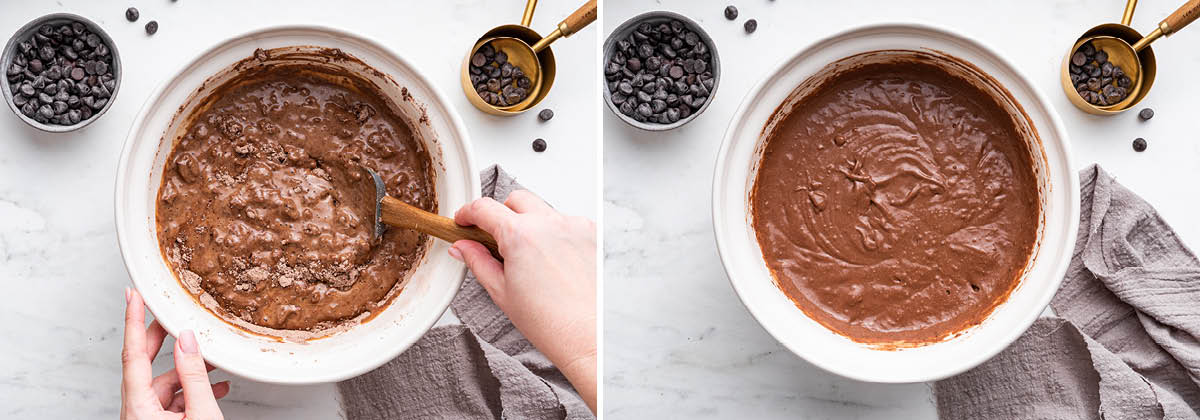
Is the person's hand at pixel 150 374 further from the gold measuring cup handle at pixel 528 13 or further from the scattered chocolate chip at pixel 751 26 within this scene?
the scattered chocolate chip at pixel 751 26

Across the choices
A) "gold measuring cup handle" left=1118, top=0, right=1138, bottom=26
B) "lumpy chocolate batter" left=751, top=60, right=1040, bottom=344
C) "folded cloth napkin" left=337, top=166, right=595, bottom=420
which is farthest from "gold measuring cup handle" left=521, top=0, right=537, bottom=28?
"gold measuring cup handle" left=1118, top=0, right=1138, bottom=26

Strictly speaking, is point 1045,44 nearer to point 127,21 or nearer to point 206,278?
point 206,278

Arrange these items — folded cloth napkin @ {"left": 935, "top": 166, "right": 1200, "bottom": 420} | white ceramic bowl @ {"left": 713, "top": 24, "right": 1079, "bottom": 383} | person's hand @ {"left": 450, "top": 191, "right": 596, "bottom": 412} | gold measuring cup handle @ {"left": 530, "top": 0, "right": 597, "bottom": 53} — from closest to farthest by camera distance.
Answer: person's hand @ {"left": 450, "top": 191, "right": 596, "bottom": 412} → white ceramic bowl @ {"left": 713, "top": 24, "right": 1079, "bottom": 383} → gold measuring cup handle @ {"left": 530, "top": 0, "right": 597, "bottom": 53} → folded cloth napkin @ {"left": 935, "top": 166, "right": 1200, "bottom": 420}

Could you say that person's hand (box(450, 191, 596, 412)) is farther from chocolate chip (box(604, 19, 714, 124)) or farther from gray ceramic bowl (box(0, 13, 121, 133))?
gray ceramic bowl (box(0, 13, 121, 133))

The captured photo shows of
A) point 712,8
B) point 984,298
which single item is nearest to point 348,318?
point 712,8

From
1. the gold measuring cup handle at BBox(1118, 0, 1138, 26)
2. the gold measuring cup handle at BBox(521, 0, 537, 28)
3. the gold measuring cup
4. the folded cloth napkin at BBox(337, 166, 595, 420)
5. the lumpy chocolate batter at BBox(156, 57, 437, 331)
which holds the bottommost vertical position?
the folded cloth napkin at BBox(337, 166, 595, 420)

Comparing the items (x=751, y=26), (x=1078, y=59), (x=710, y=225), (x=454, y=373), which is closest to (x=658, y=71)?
(x=751, y=26)
